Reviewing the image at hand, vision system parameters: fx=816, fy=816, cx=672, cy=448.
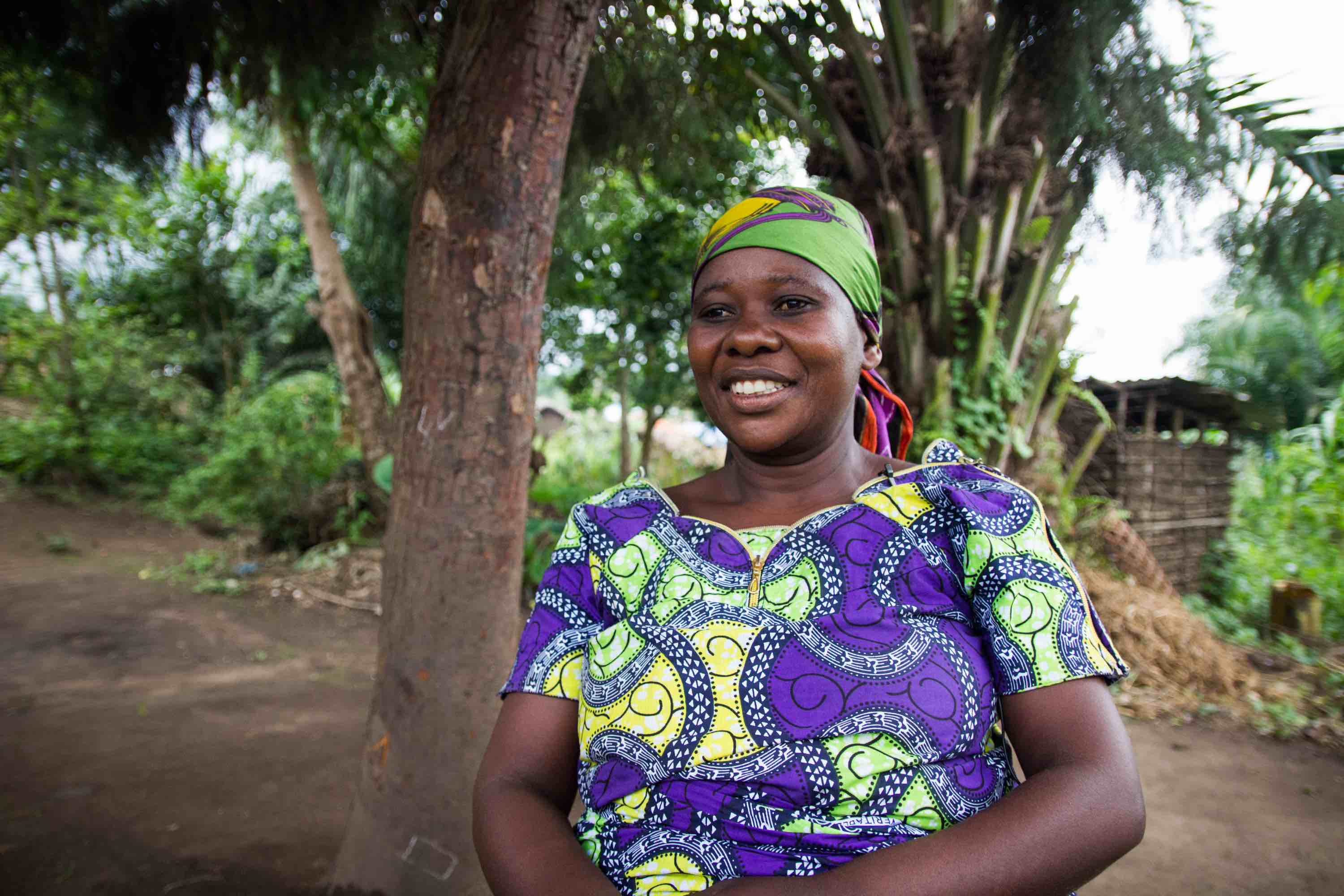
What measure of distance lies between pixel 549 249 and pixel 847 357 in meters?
1.15

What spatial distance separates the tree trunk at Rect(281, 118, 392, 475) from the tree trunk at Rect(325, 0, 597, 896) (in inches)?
220

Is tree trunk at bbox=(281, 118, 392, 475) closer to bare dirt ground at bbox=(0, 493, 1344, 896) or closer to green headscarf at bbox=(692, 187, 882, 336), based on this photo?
bare dirt ground at bbox=(0, 493, 1344, 896)

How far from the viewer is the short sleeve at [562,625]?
1.30 meters

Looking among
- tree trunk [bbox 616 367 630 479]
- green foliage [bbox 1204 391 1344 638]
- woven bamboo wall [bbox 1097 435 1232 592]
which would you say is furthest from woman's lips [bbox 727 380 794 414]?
woven bamboo wall [bbox 1097 435 1232 592]

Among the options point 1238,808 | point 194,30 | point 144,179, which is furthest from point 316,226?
point 1238,808

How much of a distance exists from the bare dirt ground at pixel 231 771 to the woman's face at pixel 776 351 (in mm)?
688

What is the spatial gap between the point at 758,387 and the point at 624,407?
800 cm

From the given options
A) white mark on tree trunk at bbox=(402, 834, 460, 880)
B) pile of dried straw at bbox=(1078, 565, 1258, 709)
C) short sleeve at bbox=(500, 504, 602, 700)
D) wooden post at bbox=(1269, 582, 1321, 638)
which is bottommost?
wooden post at bbox=(1269, 582, 1321, 638)

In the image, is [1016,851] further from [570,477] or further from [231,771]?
[570,477]

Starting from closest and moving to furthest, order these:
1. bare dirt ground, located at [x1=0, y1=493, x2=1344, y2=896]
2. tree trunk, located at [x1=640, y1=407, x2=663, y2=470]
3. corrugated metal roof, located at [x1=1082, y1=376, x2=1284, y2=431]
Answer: bare dirt ground, located at [x1=0, y1=493, x2=1344, y2=896] → tree trunk, located at [x1=640, y1=407, x2=663, y2=470] → corrugated metal roof, located at [x1=1082, y1=376, x2=1284, y2=431]

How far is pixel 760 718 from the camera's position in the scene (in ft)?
3.71

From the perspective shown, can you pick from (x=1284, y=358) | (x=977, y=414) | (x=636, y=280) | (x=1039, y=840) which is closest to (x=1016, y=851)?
(x=1039, y=840)

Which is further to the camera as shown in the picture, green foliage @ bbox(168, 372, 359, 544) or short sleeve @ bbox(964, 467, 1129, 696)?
green foliage @ bbox(168, 372, 359, 544)

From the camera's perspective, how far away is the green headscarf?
1.34 meters
